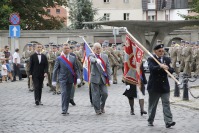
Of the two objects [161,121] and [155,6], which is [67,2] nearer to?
[155,6]

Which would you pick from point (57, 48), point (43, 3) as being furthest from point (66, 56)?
point (43, 3)

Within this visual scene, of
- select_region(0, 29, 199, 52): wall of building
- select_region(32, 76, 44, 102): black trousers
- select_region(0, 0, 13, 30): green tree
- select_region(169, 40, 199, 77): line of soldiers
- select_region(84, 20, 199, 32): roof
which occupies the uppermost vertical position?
select_region(0, 0, 13, 30): green tree

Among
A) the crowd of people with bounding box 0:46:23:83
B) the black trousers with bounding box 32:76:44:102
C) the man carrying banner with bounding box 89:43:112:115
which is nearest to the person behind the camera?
the man carrying banner with bounding box 89:43:112:115

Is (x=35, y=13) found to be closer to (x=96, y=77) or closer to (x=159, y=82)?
(x=96, y=77)

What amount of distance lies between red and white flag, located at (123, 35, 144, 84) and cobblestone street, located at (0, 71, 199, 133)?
1.00 meters

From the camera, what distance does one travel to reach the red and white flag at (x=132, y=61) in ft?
43.6

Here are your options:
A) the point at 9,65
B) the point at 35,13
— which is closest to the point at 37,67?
the point at 9,65

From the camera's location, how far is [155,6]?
81000 millimetres

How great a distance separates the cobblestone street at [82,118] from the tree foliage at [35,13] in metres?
29.8

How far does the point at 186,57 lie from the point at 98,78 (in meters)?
14.6

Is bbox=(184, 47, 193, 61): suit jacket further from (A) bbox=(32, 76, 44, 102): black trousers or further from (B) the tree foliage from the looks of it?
(B) the tree foliage

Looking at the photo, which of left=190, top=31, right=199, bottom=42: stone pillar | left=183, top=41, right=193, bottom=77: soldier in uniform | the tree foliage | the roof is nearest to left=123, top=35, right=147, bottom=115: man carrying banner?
left=183, top=41, right=193, bottom=77: soldier in uniform

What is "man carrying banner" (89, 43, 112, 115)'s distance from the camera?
14430 millimetres

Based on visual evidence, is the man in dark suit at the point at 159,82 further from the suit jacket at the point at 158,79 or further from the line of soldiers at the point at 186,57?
the line of soldiers at the point at 186,57
